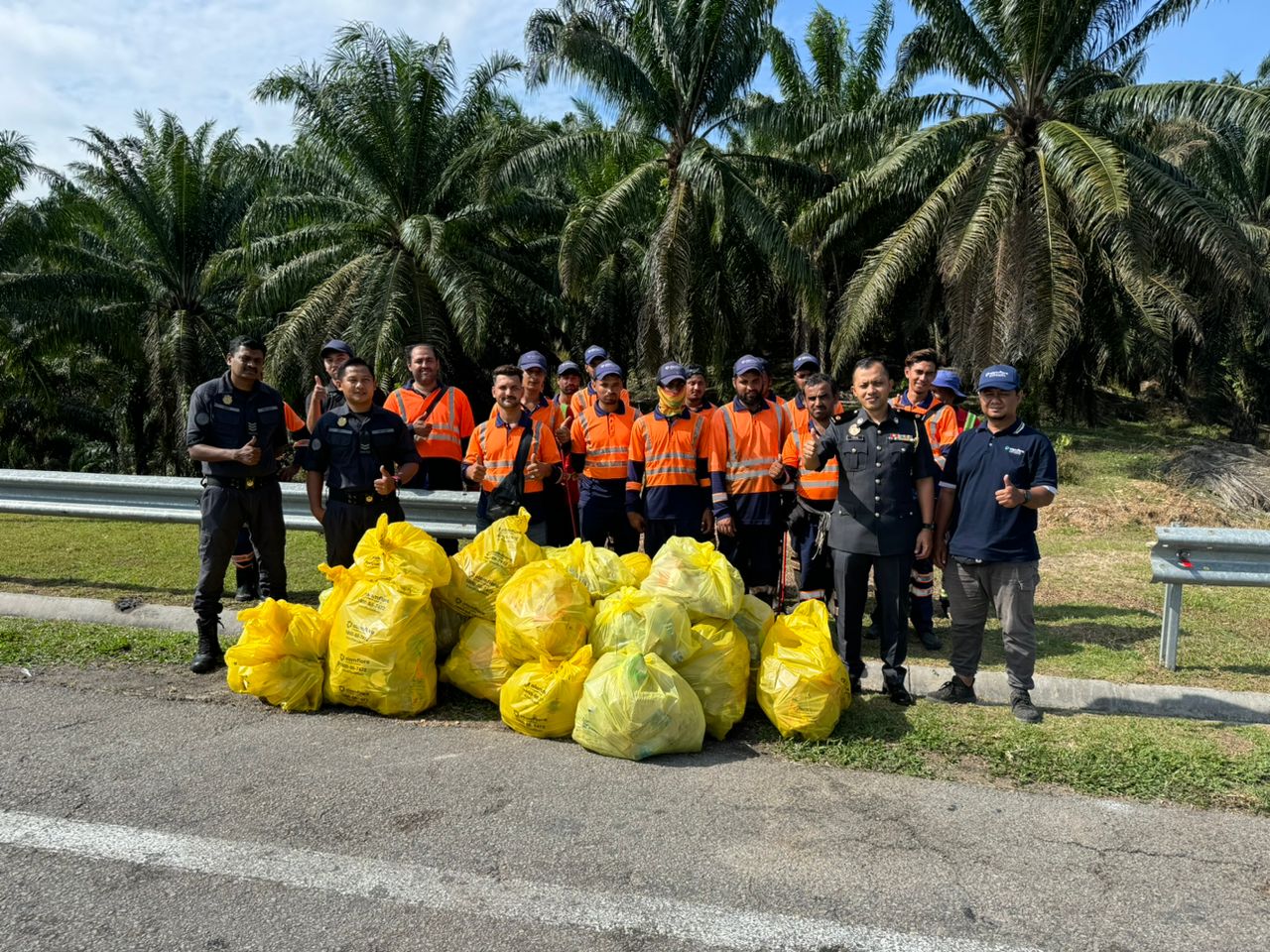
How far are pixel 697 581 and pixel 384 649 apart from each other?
157 cm

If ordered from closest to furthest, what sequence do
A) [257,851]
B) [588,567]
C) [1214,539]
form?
[257,851] → [588,567] → [1214,539]

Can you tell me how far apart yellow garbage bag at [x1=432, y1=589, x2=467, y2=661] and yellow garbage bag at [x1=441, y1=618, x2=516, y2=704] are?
0.10m

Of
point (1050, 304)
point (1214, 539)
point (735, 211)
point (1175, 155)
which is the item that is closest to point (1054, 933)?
point (1214, 539)

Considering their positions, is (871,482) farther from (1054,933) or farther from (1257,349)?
(1257,349)

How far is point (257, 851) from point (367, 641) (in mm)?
1415

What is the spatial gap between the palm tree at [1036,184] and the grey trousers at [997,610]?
34.7 ft

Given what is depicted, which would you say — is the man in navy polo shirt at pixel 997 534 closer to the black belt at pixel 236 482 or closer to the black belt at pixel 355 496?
the black belt at pixel 355 496

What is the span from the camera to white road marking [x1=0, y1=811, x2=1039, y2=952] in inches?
110

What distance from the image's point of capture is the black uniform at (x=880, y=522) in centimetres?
499

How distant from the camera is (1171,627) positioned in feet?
18.6

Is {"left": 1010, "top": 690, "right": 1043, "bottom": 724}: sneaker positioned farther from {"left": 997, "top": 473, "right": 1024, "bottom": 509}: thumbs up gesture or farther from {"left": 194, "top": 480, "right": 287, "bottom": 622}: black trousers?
{"left": 194, "top": 480, "right": 287, "bottom": 622}: black trousers

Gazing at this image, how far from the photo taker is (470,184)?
1823 cm

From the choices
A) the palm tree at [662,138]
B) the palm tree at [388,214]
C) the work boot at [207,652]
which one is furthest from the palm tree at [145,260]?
the work boot at [207,652]

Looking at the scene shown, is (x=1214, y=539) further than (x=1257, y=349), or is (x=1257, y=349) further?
(x=1257, y=349)
